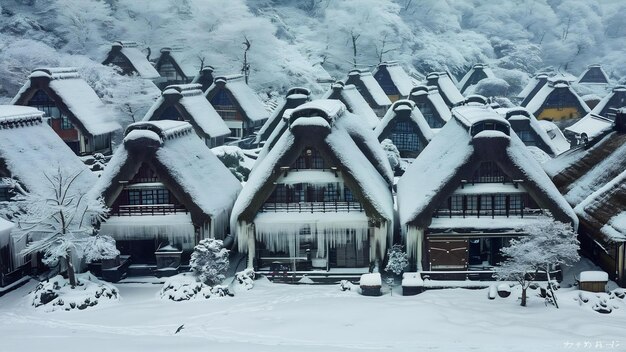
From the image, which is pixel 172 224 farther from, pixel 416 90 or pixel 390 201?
pixel 416 90

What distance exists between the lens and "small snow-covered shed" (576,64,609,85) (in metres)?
86.9

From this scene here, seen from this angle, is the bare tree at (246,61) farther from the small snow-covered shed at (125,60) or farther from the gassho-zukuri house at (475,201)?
the gassho-zukuri house at (475,201)

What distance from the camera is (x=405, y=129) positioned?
44312 mm

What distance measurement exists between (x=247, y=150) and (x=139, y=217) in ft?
76.1

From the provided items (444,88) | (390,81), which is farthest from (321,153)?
(390,81)

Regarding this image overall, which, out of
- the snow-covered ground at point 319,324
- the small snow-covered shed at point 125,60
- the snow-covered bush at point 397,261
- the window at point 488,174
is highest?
the small snow-covered shed at point 125,60

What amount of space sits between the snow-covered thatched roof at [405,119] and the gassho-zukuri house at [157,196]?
18.3m

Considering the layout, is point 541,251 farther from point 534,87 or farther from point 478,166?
point 534,87

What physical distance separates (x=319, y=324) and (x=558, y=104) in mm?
48187

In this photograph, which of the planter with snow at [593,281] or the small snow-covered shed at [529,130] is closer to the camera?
the planter with snow at [593,281]

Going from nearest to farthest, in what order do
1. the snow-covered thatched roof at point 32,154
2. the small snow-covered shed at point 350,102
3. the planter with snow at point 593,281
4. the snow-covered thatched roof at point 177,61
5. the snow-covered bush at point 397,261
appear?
the planter with snow at point 593,281 < the snow-covered bush at point 397,261 < the snow-covered thatched roof at point 32,154 < the small snow-covered shed at point 350,102 < the snow-covered thatched roof at point 177,61

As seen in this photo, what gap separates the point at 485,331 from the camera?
19906 mm

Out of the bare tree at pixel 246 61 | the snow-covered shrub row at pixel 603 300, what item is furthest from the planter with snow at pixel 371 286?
the bare tree at pixel 246 61

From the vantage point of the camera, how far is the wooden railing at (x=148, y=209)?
90.6 ft
